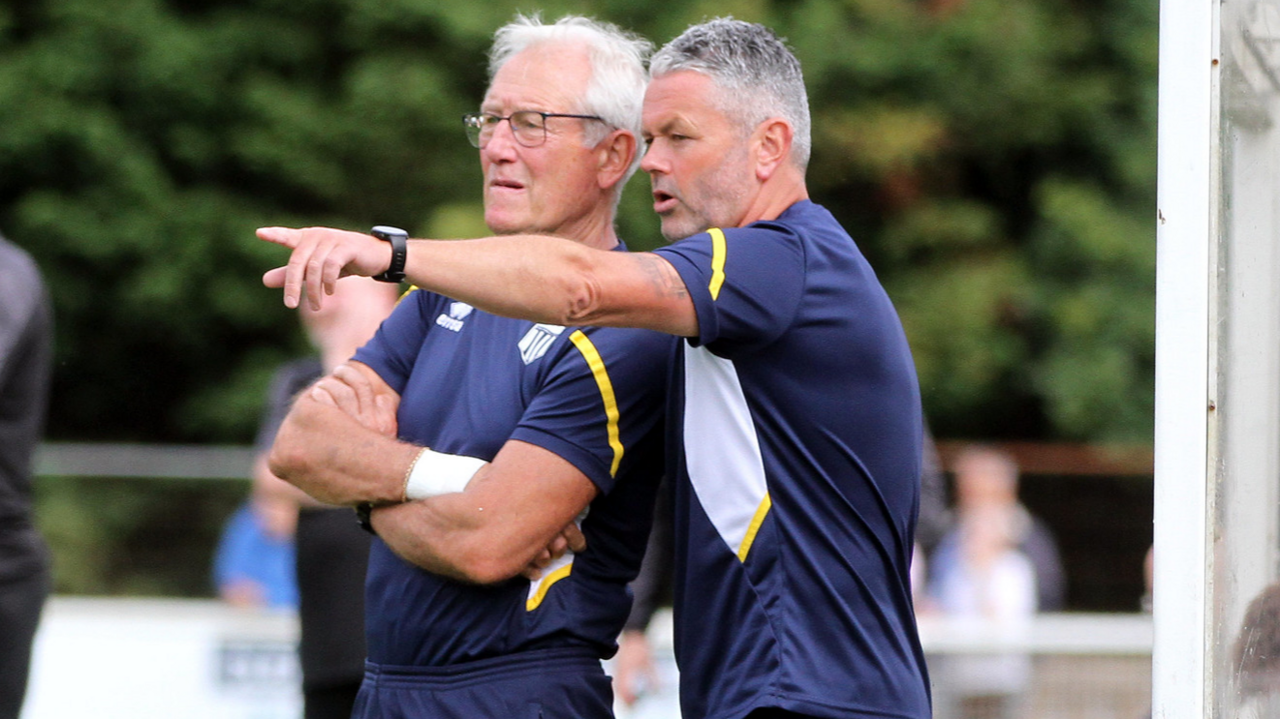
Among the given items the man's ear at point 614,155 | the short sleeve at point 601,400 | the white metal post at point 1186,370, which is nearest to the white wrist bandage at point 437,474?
the short sleeve at point 601,400

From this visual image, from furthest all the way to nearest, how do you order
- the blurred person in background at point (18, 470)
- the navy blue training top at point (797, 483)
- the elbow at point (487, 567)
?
the blurred person in background at point (18, 470) → the elbow at point (487, 567) → the navy blue training top at point (797, 483)

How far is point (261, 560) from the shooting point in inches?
317

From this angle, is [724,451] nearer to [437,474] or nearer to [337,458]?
[437,474]

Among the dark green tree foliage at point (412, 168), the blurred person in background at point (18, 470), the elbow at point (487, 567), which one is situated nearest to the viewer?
the elbow at point (487, 567)

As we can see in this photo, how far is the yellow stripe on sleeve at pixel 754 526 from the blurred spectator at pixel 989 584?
14.8 feet

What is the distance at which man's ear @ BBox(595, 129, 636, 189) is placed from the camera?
2.85m

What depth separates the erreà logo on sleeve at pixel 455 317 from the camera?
9.19 ft

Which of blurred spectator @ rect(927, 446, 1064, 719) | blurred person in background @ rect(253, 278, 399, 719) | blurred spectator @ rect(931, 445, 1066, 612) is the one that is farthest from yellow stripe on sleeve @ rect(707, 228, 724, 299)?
blurred spectator @ rect(931, 445, 1066, 612)

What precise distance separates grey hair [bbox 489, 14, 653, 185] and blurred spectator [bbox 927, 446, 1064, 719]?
435 cm

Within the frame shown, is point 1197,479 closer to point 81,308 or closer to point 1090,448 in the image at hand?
point 1090,448

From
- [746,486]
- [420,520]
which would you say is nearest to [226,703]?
[420,520]

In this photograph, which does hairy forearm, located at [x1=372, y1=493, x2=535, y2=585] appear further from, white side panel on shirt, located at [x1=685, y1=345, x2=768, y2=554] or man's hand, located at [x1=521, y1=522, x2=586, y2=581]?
white side panel on shirt, located at [x1=685, y1=345, x2=768, y2=554]

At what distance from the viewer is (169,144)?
1257cm

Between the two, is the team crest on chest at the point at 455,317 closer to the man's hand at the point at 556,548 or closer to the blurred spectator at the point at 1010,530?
the man's hand at the point at 556,548
